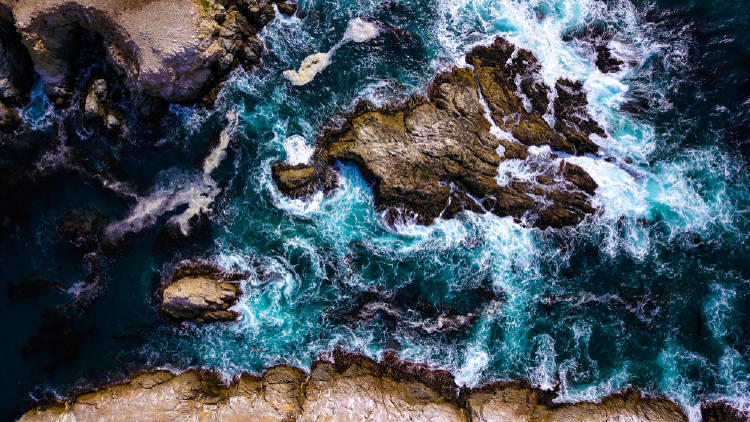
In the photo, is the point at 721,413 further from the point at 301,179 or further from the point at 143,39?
the point at 143,39

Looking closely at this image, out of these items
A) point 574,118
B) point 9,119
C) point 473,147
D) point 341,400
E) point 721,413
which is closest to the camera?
point 341,400

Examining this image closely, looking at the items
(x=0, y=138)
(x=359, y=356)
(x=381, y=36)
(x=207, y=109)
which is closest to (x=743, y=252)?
(x=359, y=356)

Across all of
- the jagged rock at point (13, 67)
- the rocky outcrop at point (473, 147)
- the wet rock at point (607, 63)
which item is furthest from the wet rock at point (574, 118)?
the jagged rock at point (13, 67)

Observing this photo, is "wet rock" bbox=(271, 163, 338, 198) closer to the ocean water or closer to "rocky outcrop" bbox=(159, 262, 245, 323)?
the ocean water

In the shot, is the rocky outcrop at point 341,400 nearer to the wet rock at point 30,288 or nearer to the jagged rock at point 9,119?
the wet rock at point 30,288

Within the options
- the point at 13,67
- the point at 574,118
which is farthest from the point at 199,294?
the point at 574,118

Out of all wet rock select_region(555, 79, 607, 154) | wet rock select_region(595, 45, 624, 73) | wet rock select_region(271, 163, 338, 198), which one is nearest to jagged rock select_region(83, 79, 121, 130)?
wet rock select_region(271, 163, 338, 198)
